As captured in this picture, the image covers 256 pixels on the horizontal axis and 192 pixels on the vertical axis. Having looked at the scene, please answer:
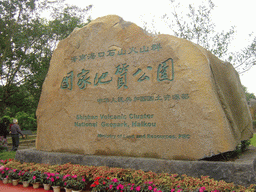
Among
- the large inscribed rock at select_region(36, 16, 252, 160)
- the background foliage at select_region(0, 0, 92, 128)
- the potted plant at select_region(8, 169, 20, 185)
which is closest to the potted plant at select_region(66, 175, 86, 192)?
the large inscribed rock at select_region(36, 16, 252, 160)

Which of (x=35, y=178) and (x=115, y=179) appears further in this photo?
(x=35, y=178)

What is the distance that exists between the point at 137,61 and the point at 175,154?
1769mm

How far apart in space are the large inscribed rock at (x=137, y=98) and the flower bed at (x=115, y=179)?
17.6 inches

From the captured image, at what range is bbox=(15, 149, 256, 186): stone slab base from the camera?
11.1ft

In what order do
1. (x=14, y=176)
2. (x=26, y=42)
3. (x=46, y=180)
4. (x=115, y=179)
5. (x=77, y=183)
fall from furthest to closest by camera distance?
(x=26, y=42) → (x=14, y=176) → (x=46, y=180) → (x=77, y=183) → (x=115, y=179)

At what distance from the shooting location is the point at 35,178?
436cm

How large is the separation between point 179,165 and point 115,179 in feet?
3.29

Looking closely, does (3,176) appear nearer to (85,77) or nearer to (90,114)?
(90,114)

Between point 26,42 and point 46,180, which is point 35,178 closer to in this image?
point 46,180

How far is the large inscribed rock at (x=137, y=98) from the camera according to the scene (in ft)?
12.7

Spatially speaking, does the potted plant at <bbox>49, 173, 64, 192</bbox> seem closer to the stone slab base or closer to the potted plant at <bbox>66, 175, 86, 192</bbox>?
the potted plant at <bbox>66, 175, 86, 192</bbox>

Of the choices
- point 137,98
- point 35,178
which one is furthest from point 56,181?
point 137,98

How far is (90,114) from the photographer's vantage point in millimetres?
4781

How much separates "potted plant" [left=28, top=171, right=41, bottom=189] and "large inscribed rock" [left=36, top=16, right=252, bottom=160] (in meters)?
0.70
